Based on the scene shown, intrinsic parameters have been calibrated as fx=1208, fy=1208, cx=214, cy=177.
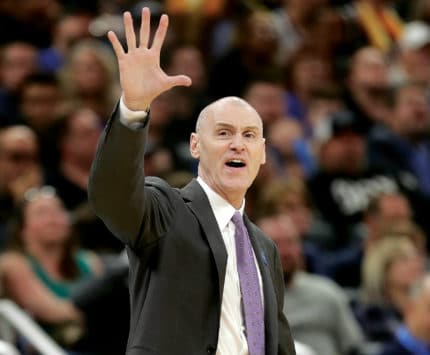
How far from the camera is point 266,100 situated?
8.92 m

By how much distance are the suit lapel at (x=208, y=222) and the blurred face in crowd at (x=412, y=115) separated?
227 inches

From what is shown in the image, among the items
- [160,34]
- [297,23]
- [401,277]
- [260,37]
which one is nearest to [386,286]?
[401,277]

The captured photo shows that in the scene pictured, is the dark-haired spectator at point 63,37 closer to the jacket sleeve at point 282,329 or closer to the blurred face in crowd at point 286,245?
the blurred face in crowd at point 286,245

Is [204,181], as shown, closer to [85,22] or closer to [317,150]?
[317,150]

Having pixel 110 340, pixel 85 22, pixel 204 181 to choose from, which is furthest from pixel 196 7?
pixel 204 181

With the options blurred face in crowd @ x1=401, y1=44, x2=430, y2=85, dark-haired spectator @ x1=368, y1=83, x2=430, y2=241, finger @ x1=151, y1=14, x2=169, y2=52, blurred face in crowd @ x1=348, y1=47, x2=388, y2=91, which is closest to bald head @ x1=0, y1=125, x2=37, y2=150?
dark-haired spectator @ x1=368, y1=83, x2=430, y2=241

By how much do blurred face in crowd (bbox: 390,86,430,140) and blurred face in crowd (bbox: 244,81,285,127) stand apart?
3.07ft

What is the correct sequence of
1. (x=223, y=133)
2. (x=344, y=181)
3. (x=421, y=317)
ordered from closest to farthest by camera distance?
(x=223, y=133) < (x=421, y=317) < (x=344, y=181)

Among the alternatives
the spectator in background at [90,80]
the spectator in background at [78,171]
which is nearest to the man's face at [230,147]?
the spectator in background at [78,171]

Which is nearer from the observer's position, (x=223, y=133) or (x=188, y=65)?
(x=223, y=133)

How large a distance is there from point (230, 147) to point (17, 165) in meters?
4.04

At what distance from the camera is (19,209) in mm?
6699

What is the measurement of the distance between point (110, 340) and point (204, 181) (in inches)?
110

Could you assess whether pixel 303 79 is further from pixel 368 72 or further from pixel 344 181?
pixel 344 181
